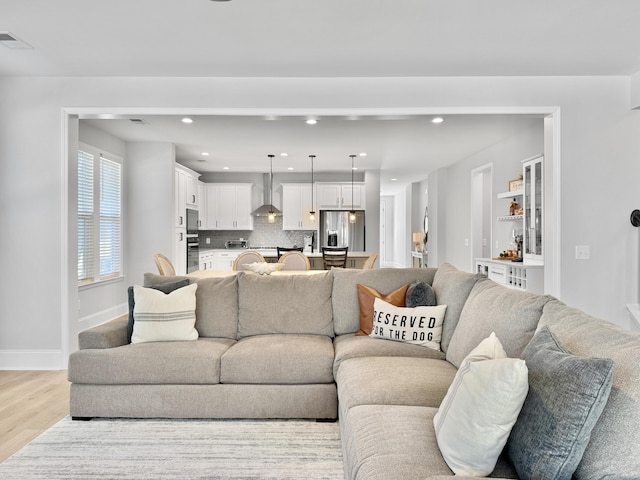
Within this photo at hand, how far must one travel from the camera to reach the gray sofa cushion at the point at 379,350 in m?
2.80

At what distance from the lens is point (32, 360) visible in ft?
13.5

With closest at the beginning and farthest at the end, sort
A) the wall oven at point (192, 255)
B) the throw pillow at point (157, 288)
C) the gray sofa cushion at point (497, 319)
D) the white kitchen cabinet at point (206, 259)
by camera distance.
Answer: the gray sofa cushion at point (497, 319) < the throw pillow at point (157, 288) < the wall oven at point (192, 255) < the white kitchen cabinet at point (206, 259)

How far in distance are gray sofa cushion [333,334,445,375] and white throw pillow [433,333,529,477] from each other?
136 centimetres

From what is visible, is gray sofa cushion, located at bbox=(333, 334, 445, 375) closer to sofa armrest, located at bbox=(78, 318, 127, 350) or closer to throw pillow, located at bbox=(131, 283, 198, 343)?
throw pillow, located at bbox=(131, 283, 198, 343)

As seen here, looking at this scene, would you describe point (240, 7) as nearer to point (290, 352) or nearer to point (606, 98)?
point (290, 352)

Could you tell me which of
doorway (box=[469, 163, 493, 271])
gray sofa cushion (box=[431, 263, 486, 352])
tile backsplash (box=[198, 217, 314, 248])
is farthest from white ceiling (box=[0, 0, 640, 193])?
tile backsplash (box=[198, 217, 314, 248])

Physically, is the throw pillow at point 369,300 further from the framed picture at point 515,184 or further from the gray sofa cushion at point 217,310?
the framed picture at point 515,184

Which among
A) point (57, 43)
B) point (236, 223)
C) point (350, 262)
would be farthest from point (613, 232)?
point (236, 223)

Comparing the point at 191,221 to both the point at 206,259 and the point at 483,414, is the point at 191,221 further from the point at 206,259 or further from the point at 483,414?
the point at 483,414

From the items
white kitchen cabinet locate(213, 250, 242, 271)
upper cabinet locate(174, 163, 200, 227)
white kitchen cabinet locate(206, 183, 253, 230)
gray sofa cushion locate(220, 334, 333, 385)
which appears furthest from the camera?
white kitchen cabinet locate(206, 183, 253, 230)

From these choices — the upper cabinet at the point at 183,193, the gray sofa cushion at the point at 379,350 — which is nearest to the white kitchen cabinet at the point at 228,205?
the upper cabinet at the point at 183,193

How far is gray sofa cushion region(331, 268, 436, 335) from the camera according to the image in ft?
11.1

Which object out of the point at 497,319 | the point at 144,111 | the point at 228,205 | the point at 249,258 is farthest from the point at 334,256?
the point at 497,319

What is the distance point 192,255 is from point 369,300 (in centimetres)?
521
